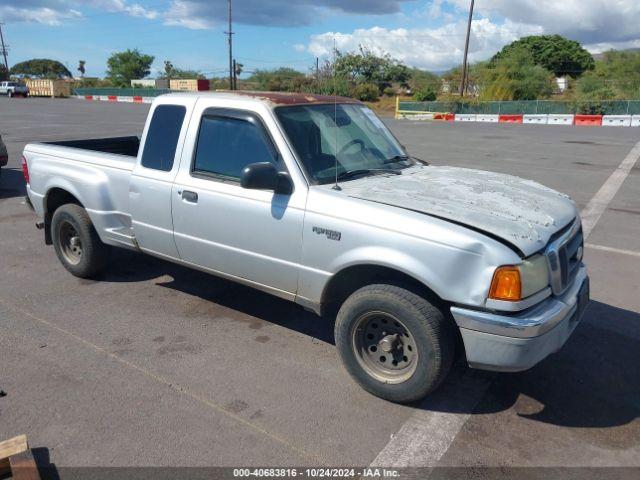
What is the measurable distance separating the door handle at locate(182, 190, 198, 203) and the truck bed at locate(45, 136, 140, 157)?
95.3 inches

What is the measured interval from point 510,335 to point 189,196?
8.49 feet

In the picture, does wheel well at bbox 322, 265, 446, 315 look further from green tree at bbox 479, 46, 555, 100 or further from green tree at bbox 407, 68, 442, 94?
green tree at bbox 407, 68, 442, 94

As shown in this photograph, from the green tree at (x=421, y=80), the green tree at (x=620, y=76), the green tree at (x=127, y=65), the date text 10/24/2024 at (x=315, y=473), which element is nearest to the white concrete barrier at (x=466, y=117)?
the green tree at (x=620, y=76)

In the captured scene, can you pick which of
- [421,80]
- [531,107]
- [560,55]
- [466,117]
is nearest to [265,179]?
[466,117]

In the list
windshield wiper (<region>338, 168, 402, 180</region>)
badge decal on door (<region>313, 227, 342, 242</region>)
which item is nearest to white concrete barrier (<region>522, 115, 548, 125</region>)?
windshield wiper (<region>338, 168, 402, 180</region>)

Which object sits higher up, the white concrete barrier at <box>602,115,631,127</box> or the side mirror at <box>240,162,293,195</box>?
the white concrete barrier at <box>602,115,631,127</box>

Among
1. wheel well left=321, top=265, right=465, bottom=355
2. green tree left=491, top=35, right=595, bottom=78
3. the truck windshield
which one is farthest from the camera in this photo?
green tree left=491, top=35, right=595, bottom=78

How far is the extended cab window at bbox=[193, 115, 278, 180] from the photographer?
13.1ft

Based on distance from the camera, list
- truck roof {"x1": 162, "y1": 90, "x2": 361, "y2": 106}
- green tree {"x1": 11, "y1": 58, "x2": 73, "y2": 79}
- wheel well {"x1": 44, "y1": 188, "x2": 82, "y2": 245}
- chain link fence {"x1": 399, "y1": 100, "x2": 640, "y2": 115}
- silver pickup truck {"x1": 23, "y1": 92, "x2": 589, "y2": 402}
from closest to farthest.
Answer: silver pickup truck {"x1": 23, "y1": 92, "x2": 589, "y2": 402} → truck roof {"x1": 162, "y1": 90, "x2": 361, "y2": 106} → wheel well {"x1": 44, "y1": 188, "x2": 82, "y2": 245} → chain link fence {"x1": 399, "y1": 100, "x2": 640, "y2": 115} → green tree {"x1": 11, "y1": 58, "x2": 73, "y2": 79}

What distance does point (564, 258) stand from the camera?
3.42m

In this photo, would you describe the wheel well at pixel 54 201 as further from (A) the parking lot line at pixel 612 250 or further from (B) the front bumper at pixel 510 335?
(A) the parking lot line at pixel 612 250

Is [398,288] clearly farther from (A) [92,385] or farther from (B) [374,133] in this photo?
(A) [92,385]

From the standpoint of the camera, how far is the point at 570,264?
3.70 metres

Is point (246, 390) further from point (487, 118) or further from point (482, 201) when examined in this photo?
point (487, 118)
